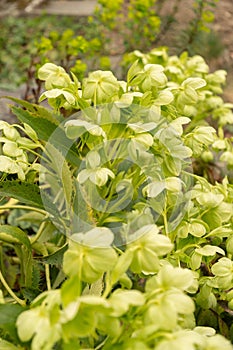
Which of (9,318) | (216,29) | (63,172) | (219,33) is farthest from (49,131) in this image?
(216,29)

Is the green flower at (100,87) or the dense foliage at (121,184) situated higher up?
the green flower at (100,87)

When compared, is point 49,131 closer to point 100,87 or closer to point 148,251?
point 100,87

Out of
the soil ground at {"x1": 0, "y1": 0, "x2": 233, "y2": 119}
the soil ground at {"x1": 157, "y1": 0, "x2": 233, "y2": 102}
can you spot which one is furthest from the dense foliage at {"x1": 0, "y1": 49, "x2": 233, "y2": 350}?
the soil ground at {"x1": 157, "y1": 0, "x2": 233, "y2": 102}

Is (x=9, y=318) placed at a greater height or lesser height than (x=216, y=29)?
greater

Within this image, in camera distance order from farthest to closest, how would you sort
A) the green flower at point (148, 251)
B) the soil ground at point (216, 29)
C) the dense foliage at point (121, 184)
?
the soil ground at point (216, 29) < the dense foliage at point (121, 184) < the green flower at point (148, 251)

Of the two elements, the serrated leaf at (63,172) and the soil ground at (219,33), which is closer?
the serrated leaf at (63,172)

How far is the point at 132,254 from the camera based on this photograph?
0.63 m

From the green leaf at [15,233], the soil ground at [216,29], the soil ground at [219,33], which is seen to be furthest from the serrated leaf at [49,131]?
the soil ground at [219,33]

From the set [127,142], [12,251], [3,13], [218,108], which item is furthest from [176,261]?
[3,13]

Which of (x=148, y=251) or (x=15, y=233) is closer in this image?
(x=148, y=251)

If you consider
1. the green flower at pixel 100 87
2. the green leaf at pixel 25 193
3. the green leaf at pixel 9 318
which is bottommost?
the green leaf at pixel 25 193

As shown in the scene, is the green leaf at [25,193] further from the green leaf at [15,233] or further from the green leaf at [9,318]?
the green leaf at [9,318]

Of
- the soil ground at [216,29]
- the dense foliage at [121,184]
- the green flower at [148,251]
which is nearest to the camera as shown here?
the green flower at [148,251]

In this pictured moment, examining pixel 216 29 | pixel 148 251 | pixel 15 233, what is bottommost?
pixel 216 29
